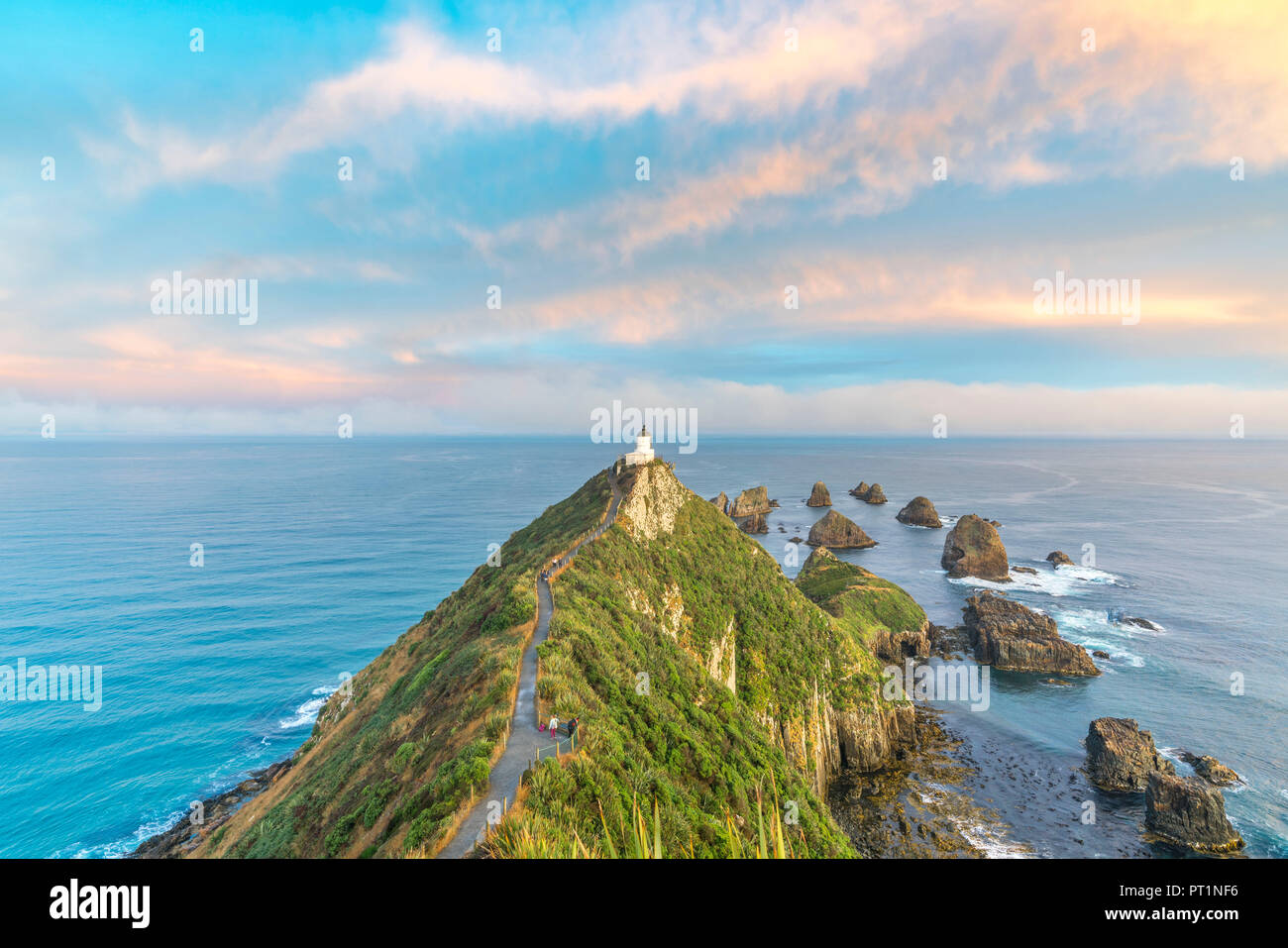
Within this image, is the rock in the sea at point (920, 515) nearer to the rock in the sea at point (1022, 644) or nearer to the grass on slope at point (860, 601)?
the grass on slope at point (860, 601)

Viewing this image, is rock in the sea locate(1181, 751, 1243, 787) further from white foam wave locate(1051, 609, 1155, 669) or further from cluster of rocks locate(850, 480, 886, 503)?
cluster of rocks locate(850, 480, 886, 503)

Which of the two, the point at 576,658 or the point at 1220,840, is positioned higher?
the point at 576,658

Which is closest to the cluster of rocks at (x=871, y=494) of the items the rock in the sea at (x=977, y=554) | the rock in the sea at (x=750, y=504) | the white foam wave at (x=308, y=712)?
the rock in the sea at (x=750, y=504)

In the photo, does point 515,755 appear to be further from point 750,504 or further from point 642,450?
point 750,504

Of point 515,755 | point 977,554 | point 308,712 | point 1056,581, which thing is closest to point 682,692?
point 515,755

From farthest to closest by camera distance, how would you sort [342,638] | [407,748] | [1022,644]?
[342,638]
[1022,644]
[407,748]
